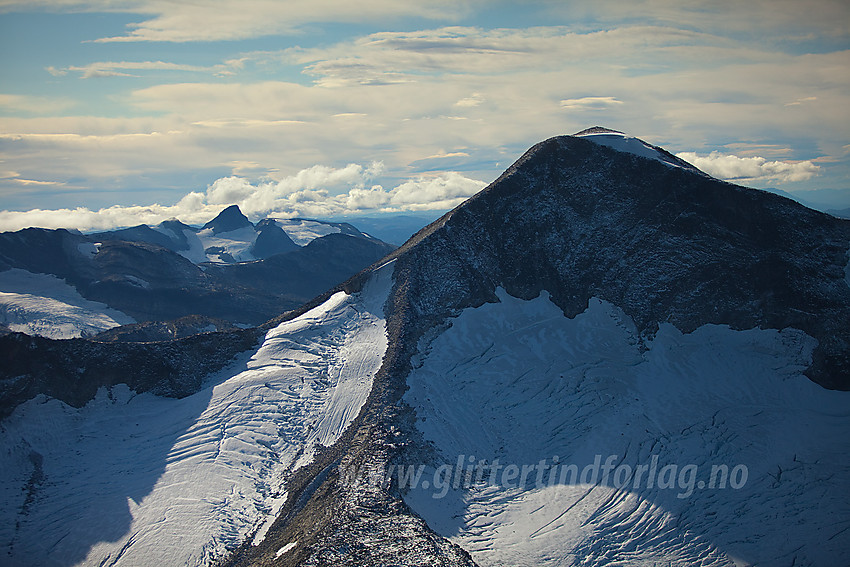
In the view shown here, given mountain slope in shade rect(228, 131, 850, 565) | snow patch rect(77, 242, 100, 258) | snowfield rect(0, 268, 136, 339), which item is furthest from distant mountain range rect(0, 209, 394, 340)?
mountain slope in shade rect(228, 131, 850, 565)

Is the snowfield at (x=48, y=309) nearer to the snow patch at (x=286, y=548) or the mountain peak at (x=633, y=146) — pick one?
the snow patch at (x=286, y=548)

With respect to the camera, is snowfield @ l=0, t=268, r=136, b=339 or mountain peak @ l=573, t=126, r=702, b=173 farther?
snowfield @ l=0, t=268, r=136, b=339

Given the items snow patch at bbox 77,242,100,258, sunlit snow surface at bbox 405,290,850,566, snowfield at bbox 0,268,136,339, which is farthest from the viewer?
snow patch at bbox 77,242,100,258

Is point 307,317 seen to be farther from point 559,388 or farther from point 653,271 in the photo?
point 653,271

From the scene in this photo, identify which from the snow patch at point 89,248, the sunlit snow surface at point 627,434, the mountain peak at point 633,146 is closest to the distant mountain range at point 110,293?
the snow patch at point 89,248

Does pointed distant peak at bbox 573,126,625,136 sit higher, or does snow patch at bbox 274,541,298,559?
pointed distant peak at bbox 573,126,625,136

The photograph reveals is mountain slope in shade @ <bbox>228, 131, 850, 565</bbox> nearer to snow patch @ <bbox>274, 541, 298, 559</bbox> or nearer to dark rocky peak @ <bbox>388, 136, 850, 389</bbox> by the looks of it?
dark rocky peak @ <bbox>388, 136, 850, 389</bbox>

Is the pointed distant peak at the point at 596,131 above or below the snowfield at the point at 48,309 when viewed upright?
above
